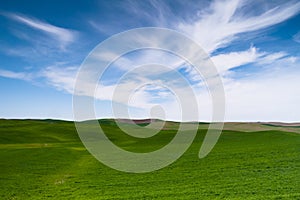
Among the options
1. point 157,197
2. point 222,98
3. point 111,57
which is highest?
point 111,57

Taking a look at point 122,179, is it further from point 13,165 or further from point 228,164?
point 13,165

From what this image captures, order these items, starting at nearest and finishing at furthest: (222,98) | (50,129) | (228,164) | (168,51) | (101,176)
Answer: (222,98) < (168,51) < (101,176) < (228,164) < (50,129)

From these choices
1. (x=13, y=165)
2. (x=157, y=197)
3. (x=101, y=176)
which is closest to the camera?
(x=157, y=197)

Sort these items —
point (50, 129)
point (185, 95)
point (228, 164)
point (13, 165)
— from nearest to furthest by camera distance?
1. point (185, 95)
2. point (228, 164)
3. point (13, 165)
4. point (50, 129)

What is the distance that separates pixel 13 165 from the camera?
1567 inches

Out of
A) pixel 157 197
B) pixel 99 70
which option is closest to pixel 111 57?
pixel 99 70

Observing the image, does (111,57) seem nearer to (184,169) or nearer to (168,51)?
(168,51)

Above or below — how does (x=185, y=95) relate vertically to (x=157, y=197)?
above

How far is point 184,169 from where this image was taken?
3241 cm

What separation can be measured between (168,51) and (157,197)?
42.3 feet

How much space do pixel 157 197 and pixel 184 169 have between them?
433 inches

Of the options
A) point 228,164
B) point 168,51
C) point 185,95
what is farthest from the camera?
point 228,164

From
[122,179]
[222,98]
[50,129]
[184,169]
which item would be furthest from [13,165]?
[50,129]

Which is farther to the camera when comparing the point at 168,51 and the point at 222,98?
the point at 168,51
